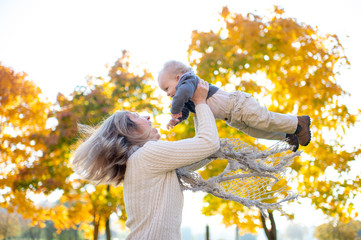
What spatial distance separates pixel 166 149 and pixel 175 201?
34 centimetres

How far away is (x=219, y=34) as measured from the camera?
8.62 m

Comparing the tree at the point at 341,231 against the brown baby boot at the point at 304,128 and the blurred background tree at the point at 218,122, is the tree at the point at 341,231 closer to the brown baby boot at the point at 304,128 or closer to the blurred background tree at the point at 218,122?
the blurred background tree at the point at 218,122

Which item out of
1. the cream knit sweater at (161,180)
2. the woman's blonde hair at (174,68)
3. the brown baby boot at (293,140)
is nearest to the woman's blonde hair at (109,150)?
the cream knit sweater at (161,180)

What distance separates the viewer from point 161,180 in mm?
2141

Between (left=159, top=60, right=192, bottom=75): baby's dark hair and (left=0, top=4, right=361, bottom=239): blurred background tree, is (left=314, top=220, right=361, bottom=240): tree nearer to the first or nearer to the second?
(left=0, top=4, right=361, bottom=239): blurred background tree

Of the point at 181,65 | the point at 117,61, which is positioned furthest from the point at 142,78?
the point at 181,65

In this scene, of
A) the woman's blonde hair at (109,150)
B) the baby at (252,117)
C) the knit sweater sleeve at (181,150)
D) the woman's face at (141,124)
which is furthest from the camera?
the baby at (252,117)

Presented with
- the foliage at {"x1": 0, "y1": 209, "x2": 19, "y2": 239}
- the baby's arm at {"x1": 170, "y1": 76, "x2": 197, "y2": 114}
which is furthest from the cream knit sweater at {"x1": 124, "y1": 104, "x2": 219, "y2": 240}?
the foliage at {"x1": 0, "y1": 209, "x2": 19, "y2": 239}

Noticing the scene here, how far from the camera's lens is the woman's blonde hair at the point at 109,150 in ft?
7.24

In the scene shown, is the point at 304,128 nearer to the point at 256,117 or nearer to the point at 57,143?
the point at 256,117

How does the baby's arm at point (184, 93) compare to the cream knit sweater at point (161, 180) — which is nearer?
the cream knit sweater at point (161, 180)

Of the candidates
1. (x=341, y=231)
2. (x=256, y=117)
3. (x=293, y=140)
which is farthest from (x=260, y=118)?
(x=341, y=231)

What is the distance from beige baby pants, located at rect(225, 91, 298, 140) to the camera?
2.49 m

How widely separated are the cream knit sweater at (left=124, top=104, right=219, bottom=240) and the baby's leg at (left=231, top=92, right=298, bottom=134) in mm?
447
